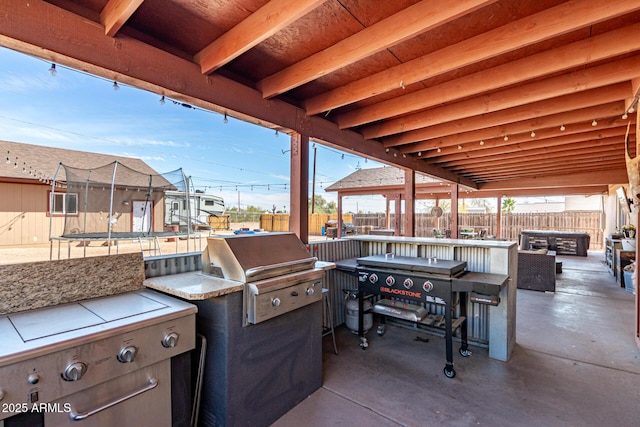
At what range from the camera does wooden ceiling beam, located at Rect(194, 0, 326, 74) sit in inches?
59.3

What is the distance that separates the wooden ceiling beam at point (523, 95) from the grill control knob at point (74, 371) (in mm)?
3484

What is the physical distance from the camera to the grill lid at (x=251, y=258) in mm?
1793

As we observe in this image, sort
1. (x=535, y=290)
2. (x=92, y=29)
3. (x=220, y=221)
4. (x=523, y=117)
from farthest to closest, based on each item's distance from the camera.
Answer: (x=220, y=221), (x=535, y=290), (x=523, y=117), (x=92, y=29)

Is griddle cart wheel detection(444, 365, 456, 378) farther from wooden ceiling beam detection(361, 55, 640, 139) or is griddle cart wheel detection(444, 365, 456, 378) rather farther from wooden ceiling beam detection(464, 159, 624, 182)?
wooden ceiling beam detection(464, 159, 624, 182)

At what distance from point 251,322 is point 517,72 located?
2697 mm

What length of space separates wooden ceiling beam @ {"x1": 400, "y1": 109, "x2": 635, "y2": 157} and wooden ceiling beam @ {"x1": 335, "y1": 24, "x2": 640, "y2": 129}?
63.5 inches

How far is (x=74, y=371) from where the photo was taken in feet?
3.65

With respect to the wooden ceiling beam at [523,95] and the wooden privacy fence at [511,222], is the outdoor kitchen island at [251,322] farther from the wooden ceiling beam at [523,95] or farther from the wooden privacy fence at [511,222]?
the wooden privacy fence at [511,222]

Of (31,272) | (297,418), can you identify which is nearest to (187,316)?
(31,272)

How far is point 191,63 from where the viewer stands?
2.09m

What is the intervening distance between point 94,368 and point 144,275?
31.3 inches

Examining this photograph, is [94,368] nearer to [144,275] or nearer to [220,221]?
[144,275]

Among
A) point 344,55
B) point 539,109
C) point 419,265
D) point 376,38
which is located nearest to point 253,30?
point 344,55

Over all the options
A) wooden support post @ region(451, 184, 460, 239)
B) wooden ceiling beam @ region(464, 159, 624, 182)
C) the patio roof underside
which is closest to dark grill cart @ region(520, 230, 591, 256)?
wooden ceiling beam @ region(464, 159, 624, 182)
